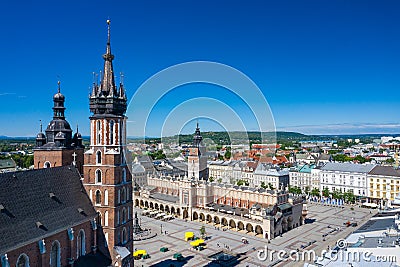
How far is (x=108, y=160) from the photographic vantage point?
3612 centimetres

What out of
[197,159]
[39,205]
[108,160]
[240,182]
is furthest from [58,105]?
[240,182]

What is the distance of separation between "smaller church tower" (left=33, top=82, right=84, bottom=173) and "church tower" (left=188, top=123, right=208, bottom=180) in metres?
38.0

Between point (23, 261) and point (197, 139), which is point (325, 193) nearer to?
point (197, 139)

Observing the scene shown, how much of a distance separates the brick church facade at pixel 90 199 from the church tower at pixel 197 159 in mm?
46656

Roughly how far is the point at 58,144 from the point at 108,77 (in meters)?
15.3

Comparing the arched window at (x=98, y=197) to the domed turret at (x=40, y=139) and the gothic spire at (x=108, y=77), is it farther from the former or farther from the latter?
the domed turret at (x=40, y=139)

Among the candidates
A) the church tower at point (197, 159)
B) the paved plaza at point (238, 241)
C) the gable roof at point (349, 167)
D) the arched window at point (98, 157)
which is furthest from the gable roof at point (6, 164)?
the gable roof at point (349, 167)

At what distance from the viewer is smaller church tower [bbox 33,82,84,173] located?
46469 mm

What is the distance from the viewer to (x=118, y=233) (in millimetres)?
36781

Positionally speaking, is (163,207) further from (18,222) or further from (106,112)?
(18,222)

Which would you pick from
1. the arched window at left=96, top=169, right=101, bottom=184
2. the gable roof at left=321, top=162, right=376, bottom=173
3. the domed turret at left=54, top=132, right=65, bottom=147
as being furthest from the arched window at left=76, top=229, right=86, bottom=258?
the gable roof at left=321, top=162, right=376, bottom=173

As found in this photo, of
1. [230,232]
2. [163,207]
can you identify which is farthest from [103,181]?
[163,207]

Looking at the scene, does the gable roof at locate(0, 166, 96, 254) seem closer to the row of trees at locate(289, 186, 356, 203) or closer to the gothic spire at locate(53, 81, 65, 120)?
the gothic spire at locate(53, 81, 65, 120)

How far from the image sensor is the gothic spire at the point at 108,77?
36.9 meters
